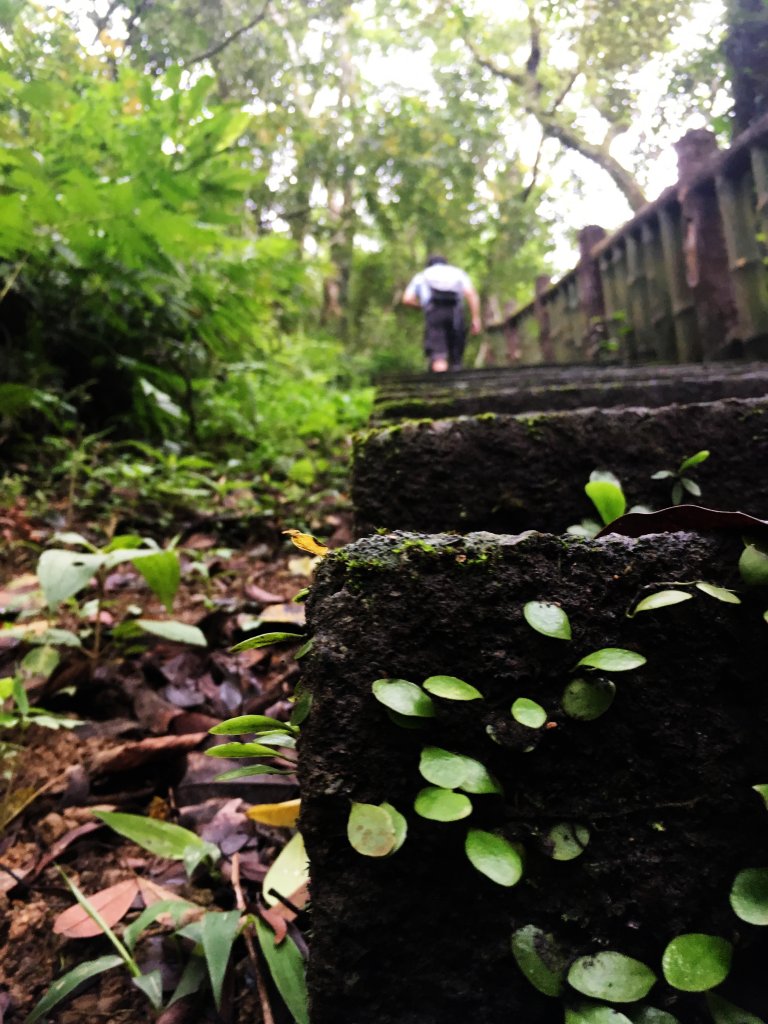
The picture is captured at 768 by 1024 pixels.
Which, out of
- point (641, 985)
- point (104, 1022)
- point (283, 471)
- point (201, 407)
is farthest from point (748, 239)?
point (104, 1022)

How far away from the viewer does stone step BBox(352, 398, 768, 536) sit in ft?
4.09

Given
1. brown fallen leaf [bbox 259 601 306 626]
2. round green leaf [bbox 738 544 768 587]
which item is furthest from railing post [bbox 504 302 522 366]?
round green leaf [bbox 738 544 768 587]

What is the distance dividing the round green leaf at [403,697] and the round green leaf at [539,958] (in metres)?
0.21

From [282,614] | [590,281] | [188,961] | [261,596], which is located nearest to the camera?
[188,961]

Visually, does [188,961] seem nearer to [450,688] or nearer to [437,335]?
[450,688]

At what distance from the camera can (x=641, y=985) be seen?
0.57 metres

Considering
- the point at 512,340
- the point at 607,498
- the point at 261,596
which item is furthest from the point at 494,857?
the point at 512,340

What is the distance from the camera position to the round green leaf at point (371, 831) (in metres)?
0.57

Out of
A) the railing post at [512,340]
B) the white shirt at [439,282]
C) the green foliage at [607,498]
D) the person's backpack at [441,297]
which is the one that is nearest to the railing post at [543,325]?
the white shirt at [439,282]

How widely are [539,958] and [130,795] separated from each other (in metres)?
0.87

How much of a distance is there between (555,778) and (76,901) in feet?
2.54

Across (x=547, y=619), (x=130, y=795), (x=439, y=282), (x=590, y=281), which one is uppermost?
(x=439, y=282)

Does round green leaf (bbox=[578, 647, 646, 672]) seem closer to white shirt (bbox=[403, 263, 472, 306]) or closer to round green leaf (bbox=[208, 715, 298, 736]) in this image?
round green leaf (bbox=[208, 715, 298, 736])

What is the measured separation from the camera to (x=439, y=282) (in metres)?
6.96
